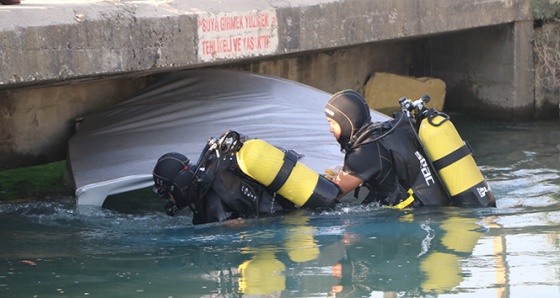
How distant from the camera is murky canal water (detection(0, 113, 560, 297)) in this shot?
421cm

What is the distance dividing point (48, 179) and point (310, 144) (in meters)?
2.55

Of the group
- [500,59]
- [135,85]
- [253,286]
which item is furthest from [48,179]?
[500,59]

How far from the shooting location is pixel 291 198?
550 centimetres

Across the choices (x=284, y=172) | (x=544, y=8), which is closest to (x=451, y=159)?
(x=284, y=172)

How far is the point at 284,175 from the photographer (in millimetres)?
5414

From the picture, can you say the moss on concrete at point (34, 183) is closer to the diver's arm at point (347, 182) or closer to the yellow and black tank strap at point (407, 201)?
the diver's arm at point (347, 182)

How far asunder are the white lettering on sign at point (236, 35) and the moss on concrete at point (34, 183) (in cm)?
162

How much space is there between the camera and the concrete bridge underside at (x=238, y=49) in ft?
19.6

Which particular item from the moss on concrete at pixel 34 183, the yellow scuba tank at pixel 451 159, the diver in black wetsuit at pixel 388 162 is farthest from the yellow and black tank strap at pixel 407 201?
the moss on concrete at pixel 34 183

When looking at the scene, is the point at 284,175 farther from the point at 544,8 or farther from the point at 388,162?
the point at 544,8

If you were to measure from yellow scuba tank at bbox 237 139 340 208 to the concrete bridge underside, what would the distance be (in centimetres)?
141

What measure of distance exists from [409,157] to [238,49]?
203 centimetres

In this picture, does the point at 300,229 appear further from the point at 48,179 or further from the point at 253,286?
the point at 48,179

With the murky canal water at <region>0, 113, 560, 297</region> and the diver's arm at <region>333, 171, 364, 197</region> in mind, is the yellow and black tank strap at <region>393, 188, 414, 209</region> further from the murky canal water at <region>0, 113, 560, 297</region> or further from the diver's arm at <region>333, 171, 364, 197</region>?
the diver's arm at <region>333, 171, 364, 197</region>
